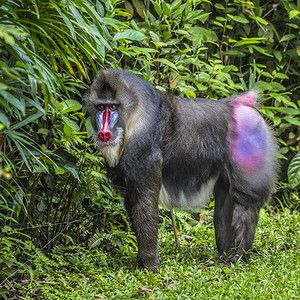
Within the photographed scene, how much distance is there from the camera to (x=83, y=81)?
4.58 meters

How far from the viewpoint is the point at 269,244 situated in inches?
180

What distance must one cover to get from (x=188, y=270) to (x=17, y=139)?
1.62 m

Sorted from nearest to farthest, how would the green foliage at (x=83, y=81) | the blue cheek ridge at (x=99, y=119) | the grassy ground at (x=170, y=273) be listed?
the green foliage at (x=83, y=81), the grassy ground at (x=170, y=273), the blue cheek ridge at (x=99, y=119)

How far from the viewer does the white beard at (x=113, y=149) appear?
12.0 ft

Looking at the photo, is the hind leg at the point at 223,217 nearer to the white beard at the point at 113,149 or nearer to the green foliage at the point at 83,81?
A: the green foliage at the point at 83,81

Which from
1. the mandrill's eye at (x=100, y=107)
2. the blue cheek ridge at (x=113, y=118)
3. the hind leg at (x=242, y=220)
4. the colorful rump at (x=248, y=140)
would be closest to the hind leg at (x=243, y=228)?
the hind leg at (x=242, y=220)

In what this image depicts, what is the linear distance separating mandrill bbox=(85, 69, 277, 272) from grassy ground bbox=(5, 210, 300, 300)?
0.22 meters

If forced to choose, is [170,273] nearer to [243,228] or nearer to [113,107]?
[243,228]

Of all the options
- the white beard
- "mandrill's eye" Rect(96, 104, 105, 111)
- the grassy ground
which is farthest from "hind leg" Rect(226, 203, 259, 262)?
"mandrill's eye" Rect(96, 104, 105, 111)

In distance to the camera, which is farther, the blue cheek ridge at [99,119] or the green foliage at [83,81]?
the blue cheek ridge at [99,119]

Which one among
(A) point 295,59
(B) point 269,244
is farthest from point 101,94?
(A) point 295,59

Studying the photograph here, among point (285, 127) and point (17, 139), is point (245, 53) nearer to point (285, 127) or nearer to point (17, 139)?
point (285, 127)

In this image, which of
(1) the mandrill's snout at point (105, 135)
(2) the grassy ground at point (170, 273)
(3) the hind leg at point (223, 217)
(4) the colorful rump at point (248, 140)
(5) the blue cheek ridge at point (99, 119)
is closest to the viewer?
(2) the grassy ground at point (170, 273)

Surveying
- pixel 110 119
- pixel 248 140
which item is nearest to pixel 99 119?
pixel 110 119
